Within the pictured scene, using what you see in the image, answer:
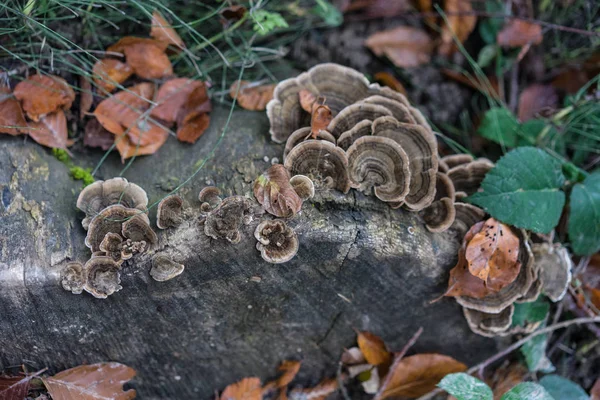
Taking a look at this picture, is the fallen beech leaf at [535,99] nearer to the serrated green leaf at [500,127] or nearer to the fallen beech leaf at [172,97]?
the serrated green leaf at [500,127]

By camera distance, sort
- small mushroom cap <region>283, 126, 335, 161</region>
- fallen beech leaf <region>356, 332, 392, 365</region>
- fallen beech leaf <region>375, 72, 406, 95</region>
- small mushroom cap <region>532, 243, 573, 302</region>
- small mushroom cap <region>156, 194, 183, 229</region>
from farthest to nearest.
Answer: fallen beech leaf <region>375, 72, 406, 95</region> < fallen beech leaf <region>356, 332, 392, 365</region> < small mushroom cap <region>532, 243, 573, 302</region> < small mushroom cap <region>283, 126, 335, 161</region> < small mushroom cap <region>156, 194, 183, 229</region>

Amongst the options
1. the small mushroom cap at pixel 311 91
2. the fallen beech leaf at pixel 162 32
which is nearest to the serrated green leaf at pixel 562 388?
the small mushroom cap at pixel 311 91

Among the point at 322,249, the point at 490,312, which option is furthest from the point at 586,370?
the point at 322,249

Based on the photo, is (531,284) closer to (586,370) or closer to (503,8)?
(586,370)

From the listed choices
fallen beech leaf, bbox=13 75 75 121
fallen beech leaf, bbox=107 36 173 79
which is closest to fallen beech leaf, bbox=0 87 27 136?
fallen beech leaf, bbox=13 75 75 121

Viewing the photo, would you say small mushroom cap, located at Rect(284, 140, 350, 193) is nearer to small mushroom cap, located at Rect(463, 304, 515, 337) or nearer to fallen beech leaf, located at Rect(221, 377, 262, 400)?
small mushroom cap, located at Rect(463, 304, 515, 337)

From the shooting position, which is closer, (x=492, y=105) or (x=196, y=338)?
(x=196, y=338)
